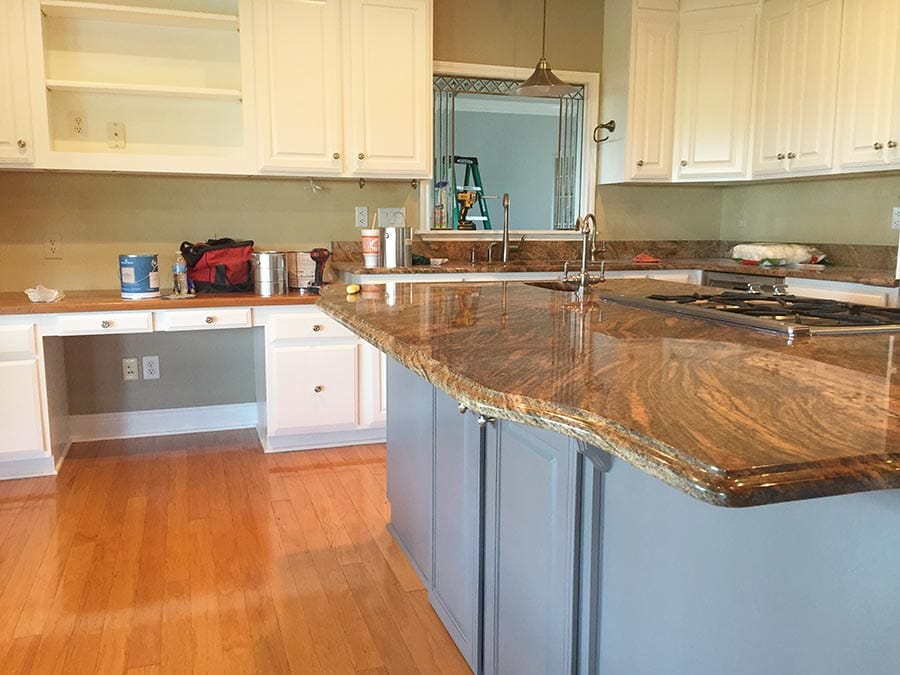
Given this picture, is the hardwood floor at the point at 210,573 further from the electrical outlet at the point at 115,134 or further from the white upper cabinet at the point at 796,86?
the white upper cabinet at the point at 796,86

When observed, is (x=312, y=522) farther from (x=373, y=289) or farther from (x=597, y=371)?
(x=597, y=371)

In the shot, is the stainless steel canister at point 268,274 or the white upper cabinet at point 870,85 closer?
the white upper cabinet at point 870,85

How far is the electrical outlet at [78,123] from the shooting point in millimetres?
3531

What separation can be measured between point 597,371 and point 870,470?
1.43 feet

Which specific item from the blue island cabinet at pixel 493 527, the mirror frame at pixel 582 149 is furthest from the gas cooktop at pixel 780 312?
→ the mirror frame at pixel 582 149

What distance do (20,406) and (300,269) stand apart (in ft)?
4.48

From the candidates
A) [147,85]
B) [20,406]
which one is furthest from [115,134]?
[20,406]

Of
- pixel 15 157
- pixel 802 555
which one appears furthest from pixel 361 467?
pixel 802 555

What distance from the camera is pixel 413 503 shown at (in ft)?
7.36

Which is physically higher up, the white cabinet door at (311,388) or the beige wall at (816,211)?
the beige wall at (816,211)

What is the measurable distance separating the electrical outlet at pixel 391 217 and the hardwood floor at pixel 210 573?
4.53 ft

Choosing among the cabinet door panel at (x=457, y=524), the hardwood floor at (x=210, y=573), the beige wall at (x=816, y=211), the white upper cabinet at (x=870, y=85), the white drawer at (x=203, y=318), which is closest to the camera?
the cabinet door panel at (x=457, y=524)

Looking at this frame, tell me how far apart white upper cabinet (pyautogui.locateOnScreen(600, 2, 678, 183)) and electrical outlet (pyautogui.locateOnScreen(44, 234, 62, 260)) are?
9.96 feet

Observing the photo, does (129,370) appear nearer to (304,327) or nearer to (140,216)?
(140,216)
